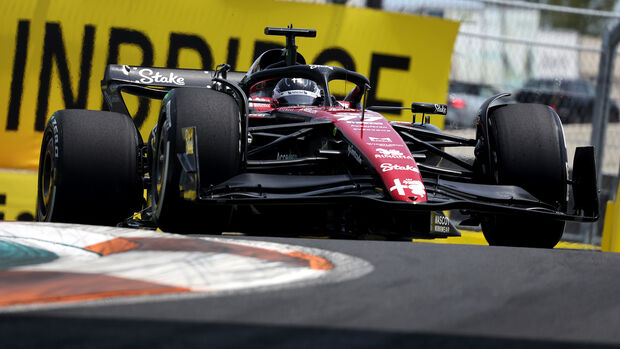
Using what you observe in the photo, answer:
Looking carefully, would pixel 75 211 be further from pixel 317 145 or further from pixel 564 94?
pixel 564 94

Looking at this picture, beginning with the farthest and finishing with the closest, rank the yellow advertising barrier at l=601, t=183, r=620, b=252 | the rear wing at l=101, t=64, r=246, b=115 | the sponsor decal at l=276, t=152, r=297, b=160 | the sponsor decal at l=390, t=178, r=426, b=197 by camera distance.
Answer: the yellow advertising barrier at l=601, t=183, r=620, b=252, the rear wing at l=101, t=64, r=246, b=115, the sponsor decal at l=276, t=152, r=297, b=160, the sponsor decal at l=390, t=178, r=426, b=197

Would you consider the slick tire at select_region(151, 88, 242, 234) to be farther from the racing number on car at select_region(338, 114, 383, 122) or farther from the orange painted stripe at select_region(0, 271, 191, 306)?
the orange painted stripe at select_region(0, 271, 191, 306)

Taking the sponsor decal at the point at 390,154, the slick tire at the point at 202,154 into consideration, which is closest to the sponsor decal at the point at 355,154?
the sponsor decal at the point at 390,154

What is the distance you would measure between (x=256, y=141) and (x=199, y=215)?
106 centimetres

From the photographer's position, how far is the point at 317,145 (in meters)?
5.32

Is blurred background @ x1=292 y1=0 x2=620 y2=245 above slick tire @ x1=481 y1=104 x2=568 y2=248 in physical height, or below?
above

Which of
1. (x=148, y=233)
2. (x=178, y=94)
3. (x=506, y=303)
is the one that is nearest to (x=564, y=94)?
(x=178, y=94)

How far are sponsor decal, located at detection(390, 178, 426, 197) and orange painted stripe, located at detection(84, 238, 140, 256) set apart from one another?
1426mm

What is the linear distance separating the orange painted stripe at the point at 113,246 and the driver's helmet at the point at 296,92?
267 cm

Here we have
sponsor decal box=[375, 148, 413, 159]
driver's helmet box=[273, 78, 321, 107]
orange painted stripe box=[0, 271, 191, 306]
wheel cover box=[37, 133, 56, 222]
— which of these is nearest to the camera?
orange painted stripe box=[0, 271, 191, 306]

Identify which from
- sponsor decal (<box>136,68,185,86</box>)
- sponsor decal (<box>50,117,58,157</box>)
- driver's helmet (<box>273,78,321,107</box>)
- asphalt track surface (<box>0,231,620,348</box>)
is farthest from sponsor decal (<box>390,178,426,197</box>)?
sponsor decal (<box>136,68,185,86</box>)

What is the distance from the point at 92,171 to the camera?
514 centimetres

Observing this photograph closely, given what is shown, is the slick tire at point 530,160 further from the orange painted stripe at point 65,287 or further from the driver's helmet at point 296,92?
the orange painted stripe at point 65,287

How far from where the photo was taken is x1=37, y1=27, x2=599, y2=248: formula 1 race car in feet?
15.2
